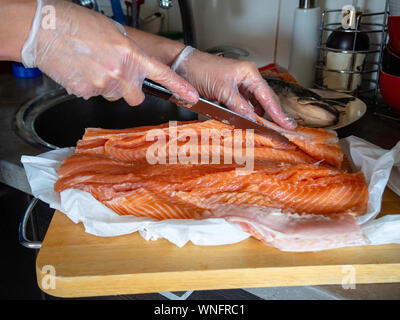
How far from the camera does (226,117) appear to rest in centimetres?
119

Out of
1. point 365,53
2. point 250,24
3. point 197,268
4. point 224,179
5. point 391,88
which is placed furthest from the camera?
point 250,24

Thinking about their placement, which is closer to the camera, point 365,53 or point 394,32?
point 394,32

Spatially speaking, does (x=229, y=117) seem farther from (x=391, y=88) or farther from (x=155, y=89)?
(x=391, y=88)

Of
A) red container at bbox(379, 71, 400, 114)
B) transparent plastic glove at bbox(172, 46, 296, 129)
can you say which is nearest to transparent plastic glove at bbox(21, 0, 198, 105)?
transparent plastic glove at bbox(172, 46, 296, 129)

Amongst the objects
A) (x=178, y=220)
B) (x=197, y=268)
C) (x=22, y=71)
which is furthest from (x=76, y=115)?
(x=197, y=268)

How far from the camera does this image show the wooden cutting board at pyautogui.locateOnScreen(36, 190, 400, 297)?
85 cm

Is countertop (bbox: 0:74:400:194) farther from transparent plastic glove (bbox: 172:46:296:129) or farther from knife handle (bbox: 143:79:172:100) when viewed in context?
knife handle (bbox: 143:79:172:100)

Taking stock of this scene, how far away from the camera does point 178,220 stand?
947 mm

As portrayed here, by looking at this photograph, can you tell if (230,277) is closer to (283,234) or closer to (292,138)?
(283,234)

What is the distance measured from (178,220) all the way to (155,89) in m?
0.38

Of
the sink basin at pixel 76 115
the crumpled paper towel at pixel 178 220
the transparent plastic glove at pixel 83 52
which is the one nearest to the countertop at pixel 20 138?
the sink basin at pixel 76 115

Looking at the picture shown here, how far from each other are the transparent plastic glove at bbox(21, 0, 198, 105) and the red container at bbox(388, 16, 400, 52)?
87 cm

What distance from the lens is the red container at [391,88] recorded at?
1433mm
